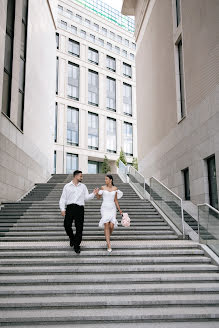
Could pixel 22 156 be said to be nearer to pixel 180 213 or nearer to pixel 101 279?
pixel 180 213

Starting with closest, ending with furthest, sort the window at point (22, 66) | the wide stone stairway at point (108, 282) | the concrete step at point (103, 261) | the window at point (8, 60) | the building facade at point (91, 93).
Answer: the wide stone stairway at point (108, 282), the concrete step at point (103, 261), the window at point (8, 60), the window at point (22, 66), the building facade at point (91, 93)

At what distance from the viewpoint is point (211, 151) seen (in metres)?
11.3

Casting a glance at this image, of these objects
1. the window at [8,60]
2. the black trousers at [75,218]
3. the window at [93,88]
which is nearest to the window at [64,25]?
the window at [93,88]

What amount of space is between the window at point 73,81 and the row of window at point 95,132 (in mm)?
2022

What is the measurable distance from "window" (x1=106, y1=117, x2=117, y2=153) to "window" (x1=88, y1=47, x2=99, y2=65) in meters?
8.82

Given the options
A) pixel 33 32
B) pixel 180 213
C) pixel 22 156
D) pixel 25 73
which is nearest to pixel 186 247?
pixel 180 213

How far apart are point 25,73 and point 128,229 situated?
1115cm

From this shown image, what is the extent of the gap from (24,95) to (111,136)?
3035 cm

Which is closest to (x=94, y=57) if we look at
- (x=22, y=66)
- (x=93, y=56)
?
(x=93, y=56)

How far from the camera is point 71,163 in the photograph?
4131cm

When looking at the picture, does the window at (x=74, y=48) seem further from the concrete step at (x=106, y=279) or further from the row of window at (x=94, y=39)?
the concrete step at (x=106, y=279)

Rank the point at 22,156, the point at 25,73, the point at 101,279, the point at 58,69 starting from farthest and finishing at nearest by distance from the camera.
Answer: the point at 58,69
the point at 25,73
the point at 22,156
the point at 101,279

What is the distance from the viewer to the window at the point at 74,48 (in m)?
44.3

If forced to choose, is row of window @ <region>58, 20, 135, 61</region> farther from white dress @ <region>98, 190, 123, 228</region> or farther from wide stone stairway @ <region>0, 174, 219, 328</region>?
white dress @ <region>98, 190, 123, 228</region>
